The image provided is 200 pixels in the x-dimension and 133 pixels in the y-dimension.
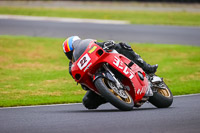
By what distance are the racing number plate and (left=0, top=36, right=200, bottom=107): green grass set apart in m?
2.69

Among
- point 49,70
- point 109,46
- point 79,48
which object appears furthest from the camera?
point 49,70

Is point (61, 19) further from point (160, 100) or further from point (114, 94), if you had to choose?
point (114, 94)

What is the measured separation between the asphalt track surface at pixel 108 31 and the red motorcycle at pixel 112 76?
14.3 meters

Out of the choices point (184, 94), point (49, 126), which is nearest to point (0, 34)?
point (184, 94)

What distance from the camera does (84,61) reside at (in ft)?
24.5

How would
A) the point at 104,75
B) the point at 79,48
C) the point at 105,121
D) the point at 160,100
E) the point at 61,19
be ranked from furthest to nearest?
1. the point at 61,19
2. the point at 160,100
3. the point at 79,48
4. the point at 104,75
5. the point at 105,121

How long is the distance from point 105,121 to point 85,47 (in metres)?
1.56

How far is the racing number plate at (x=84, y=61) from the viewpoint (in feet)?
24.5

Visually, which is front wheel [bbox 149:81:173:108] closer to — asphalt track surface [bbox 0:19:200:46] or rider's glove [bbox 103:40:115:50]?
rider's glove [bbox 103:40:115:50]

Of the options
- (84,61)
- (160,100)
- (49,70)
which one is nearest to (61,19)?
(49,70)

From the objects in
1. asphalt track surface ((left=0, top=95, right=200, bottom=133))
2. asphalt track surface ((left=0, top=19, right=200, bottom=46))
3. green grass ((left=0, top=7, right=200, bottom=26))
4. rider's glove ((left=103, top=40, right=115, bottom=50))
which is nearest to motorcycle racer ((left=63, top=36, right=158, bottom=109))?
rider's glove ((left=103, top=40, right=115, bottom=50))

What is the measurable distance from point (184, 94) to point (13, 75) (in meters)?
5.64

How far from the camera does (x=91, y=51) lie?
7516 millimetres

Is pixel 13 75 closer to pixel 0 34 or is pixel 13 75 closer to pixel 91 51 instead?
pixel 91 51
